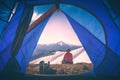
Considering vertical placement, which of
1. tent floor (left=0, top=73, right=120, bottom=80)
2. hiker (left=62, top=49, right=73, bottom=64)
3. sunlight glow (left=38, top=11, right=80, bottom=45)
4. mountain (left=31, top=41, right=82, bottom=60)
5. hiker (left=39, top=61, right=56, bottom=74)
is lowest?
tent floor (left=0, top=73, right=120, bottom=80)

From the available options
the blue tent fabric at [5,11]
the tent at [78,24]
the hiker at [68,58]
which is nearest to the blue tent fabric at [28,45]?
the tent at [78,24]

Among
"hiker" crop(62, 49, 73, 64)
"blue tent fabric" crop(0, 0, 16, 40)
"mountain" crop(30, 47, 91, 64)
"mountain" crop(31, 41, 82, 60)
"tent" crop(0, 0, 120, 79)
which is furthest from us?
"hiker" crop(62, 49, 73, 64)

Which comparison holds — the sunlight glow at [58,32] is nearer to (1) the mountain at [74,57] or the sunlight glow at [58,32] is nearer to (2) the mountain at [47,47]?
(2) the mountain at [47,47]

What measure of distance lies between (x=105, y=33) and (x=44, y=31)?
1459mm

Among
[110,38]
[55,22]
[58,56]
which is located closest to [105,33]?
[110,38]

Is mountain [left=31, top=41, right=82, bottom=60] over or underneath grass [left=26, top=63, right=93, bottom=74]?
over

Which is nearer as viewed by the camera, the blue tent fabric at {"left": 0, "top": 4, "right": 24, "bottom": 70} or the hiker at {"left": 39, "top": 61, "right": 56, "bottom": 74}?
the blue tent fabric at {"left": 0, "top": 4, "right": 24, "bottom": 70}

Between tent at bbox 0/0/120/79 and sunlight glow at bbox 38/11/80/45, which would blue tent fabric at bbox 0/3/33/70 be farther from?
sunlight glow at bbox 38/11/80/45

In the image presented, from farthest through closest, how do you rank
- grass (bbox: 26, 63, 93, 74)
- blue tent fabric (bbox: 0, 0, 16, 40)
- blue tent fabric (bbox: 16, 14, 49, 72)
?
grass (bbox: 26, 63, 93, 74), blue tent fabric (bbox: 16, 14, 49, 72), blue tent fabric (bbox: 0, 0, 16, 40)

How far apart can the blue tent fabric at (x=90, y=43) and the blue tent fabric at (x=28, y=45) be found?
0.71 metres

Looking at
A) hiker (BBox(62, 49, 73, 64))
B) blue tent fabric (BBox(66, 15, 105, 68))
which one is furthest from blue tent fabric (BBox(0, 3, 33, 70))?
hiker (BBox(62, 49, 73, 64))

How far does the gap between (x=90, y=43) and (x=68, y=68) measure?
773 mm

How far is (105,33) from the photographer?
13.4 feet

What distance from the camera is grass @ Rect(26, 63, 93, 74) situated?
14.6 feet
